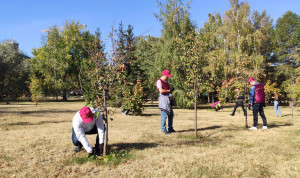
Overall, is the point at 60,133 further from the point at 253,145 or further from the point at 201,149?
the point at 253,145

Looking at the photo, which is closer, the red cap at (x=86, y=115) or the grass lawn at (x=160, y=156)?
the grass lawn at (x=160, y=156)

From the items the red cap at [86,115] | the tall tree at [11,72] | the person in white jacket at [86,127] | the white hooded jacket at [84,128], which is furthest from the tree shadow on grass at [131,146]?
the tall tree at [11,72]

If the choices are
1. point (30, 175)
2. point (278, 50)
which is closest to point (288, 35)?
point (278, 50)

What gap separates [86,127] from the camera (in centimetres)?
485

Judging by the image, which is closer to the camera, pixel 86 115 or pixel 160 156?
pixel 86 115

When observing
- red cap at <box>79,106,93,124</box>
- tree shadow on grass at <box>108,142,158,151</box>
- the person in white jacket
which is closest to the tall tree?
tree shadow on grass at <box>108,142,158,151</box>

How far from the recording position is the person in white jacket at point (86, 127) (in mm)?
4383

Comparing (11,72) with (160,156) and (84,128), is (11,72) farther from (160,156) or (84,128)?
(160,156)

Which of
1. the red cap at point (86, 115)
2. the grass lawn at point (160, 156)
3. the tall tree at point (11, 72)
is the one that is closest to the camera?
the grass lawn at point (160, 156)

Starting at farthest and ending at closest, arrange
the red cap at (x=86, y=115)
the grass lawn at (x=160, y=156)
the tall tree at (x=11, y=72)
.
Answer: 1. the tall tree at (x=11, y=72)
2. the red cap at (x=86, y=115)
3. the grass lawn at (x=160, y=156)

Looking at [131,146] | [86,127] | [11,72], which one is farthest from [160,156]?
[11,72]

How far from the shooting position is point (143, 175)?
3795mm

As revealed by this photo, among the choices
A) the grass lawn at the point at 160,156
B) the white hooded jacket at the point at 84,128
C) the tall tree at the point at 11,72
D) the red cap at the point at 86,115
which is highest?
the tall tree at the point at 11,72

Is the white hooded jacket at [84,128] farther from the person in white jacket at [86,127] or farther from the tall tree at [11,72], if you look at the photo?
Answer: the tall tree at [11,72]
